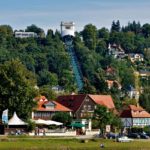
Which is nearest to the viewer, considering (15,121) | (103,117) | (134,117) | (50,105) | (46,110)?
(15,121)

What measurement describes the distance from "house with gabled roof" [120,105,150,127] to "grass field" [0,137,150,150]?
146ft

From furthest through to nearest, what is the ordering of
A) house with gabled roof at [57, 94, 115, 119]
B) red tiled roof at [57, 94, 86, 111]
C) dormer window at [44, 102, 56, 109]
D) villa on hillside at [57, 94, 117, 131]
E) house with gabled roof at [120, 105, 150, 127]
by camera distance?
house with gabled roof at [120, 105, 150, 127] < red tiled roof at [57, 94, 86, 111] < house with gabled roof at [57, 94, 115, 119] < villa on hillside at [57, 94, 117, 131] < dormer window at [44, 102, 56, 109]

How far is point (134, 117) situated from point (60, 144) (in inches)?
2112

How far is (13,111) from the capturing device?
91.2 metres

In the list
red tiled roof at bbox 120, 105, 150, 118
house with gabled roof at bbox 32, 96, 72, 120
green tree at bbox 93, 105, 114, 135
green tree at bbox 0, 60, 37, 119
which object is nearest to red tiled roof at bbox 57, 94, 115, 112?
red tiled roof at bbox 120, 105, 150, 118

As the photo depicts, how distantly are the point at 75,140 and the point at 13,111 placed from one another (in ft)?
53.1

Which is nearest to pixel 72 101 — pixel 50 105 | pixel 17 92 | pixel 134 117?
pixel 134 117

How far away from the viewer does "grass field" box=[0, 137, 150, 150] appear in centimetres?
6600

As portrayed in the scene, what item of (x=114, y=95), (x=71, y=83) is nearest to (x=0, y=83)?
(x=114, y=95)

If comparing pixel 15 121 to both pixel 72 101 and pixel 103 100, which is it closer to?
pixel 72 101

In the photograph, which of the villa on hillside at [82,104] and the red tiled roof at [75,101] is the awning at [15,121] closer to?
the villa on hillside at [82,104]

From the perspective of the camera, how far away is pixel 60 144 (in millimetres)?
71438

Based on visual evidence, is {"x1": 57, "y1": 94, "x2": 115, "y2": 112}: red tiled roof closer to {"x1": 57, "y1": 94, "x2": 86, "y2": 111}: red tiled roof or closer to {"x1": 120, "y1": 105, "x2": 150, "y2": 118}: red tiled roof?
{"x1": 57, "y1": 94, "x2": 86, "y2": 111}: red tiled roof

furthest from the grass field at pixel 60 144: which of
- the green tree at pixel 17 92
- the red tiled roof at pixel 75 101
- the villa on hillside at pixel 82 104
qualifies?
the red tiled roof at pixel 75 101
